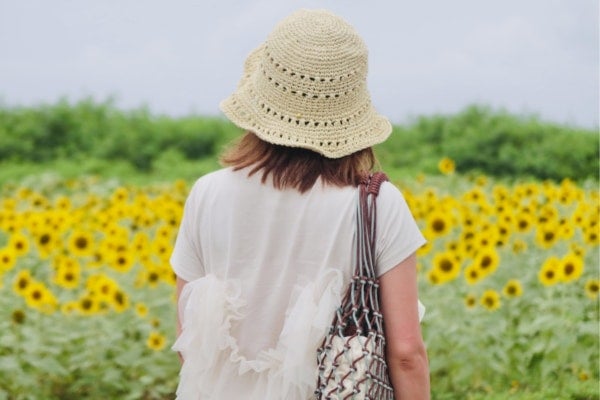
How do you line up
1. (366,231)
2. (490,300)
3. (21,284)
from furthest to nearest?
(490,300) < (21,284) < (366,231)

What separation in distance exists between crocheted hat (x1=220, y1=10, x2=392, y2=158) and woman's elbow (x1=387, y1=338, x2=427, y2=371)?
0.46 meters

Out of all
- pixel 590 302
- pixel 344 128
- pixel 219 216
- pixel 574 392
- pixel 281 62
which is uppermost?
pixel 281 62

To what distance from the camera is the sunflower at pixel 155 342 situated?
499 cm

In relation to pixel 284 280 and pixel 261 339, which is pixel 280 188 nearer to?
pixel 284 280

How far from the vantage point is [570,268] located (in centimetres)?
531

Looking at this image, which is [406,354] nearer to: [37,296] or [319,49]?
[319,49]

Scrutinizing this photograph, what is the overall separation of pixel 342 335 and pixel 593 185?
8.44m

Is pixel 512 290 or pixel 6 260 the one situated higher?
pixel 6 260

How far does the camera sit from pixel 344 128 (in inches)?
96.8

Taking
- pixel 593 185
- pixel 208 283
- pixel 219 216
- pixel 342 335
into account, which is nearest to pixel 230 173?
pixel 219 216

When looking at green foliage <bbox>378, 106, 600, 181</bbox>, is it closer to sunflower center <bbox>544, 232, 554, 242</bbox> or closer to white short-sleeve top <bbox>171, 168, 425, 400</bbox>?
sunflower center <bbox>544, 232, 554, 242</bbox>

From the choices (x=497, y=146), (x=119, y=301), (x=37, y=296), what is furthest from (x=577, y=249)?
(x=497, y=146)

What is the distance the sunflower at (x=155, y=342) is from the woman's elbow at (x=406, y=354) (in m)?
2.74

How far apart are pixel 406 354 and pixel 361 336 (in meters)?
0.11
